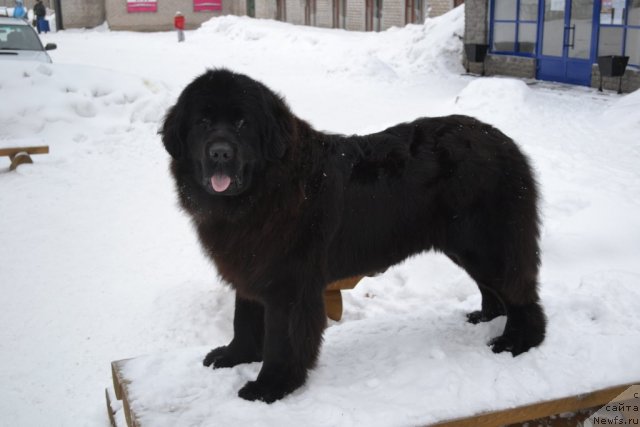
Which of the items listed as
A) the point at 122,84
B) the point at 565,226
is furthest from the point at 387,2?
the point at 565,226

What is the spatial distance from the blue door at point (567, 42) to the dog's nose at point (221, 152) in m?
13.0

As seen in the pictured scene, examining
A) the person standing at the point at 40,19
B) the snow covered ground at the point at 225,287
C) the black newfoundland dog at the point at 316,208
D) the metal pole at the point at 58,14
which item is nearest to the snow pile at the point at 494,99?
the snow covered ground at the point at 225,287

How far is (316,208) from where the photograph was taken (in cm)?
305

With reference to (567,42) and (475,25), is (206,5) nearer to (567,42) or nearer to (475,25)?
(475,25)

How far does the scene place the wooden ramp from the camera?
2918 millimetres

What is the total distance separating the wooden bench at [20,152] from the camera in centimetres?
880

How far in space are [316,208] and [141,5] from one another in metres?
35.1

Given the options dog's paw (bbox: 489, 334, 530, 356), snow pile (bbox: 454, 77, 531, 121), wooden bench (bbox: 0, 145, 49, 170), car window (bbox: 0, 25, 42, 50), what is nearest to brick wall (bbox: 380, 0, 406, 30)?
snow pile (bbox: 454, 77, 531, 121)

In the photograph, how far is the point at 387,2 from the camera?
81.3 ft

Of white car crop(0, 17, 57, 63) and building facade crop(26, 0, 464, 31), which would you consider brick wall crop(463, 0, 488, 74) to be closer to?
building facade crop(26, 0, 464, 31)

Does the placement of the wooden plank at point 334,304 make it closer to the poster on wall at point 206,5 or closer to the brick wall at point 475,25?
the brick wall at point 475,25

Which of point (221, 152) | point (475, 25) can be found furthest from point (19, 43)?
point (221, 152)

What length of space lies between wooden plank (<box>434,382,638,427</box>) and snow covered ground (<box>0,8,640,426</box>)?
0.05m

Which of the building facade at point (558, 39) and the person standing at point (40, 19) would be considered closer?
the building facade at point (558, 39)
